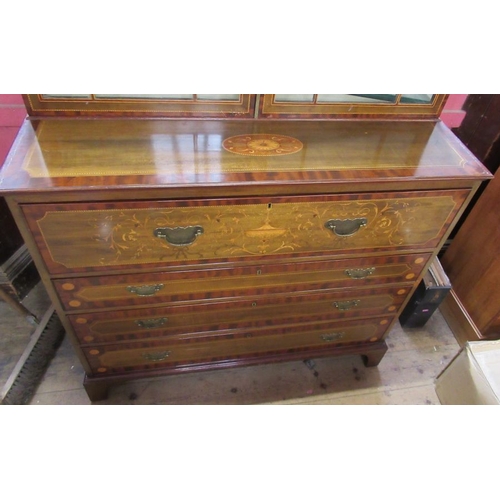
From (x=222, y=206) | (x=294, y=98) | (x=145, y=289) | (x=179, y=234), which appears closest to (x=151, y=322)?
(x=145, y=289)

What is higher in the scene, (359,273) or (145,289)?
(359,273)

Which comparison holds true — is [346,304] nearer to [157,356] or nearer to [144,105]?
[157,356]

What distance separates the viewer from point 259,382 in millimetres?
1684

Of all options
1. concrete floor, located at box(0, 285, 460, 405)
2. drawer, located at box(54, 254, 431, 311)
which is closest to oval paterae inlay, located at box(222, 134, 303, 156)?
drawer, located at box(54, 254, 431, 311)

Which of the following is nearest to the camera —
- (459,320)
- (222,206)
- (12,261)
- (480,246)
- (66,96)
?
(222,206)

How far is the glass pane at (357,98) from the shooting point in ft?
4.07

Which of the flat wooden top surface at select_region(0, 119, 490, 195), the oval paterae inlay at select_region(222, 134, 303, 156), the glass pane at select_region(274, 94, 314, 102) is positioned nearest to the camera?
the flat wooden top surface at select_region(0, 119, 490, 195)

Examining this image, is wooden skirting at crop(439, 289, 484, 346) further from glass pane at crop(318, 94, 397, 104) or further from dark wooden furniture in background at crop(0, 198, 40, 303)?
dark wooden furniture in background at crop(0, 198, 40, 303)

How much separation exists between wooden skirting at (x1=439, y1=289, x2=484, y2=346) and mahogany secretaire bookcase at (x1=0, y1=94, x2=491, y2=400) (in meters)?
0.63

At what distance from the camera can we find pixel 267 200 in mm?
1027

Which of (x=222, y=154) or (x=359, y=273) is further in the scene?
(x=359, y=273)

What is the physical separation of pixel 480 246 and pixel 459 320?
41 centimetres

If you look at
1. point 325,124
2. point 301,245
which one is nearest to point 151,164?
point 301,245

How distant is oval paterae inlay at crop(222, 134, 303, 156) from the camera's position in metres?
1.09
